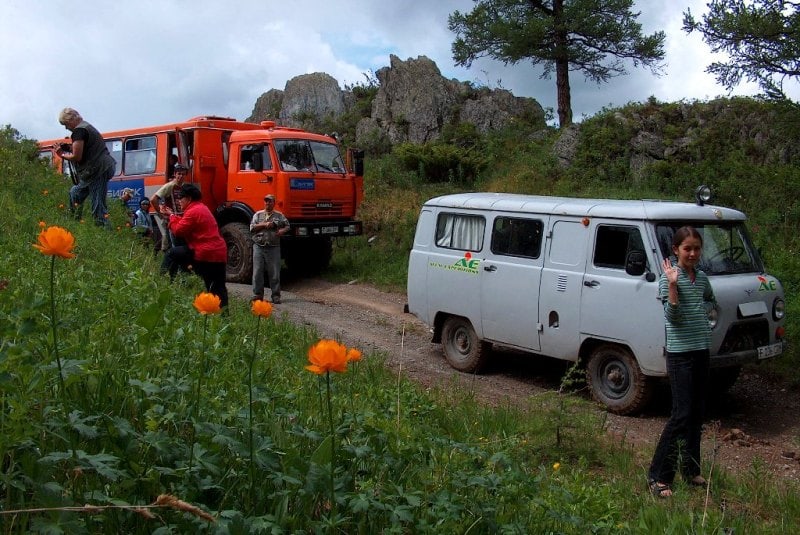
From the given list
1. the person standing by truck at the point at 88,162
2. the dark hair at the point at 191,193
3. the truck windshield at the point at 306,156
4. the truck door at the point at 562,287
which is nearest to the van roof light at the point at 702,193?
the truck door at the point at 562,287

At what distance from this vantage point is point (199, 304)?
264 centimetres

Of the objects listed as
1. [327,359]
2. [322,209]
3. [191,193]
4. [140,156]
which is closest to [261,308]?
[327,359]

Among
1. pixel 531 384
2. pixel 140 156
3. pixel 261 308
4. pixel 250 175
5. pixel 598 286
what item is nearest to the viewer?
pixel 261 308

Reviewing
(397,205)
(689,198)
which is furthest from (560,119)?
(689,198)

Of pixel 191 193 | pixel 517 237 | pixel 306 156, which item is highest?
pixel 306 156

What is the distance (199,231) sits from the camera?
7953mm

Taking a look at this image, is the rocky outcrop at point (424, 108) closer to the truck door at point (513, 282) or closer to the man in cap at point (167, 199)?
the man in cap at point (167, 199)

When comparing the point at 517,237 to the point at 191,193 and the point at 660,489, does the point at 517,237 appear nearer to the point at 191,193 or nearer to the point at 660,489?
the point at 191,193

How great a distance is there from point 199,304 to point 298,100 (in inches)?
1096

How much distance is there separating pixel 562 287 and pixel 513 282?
0.69 metres

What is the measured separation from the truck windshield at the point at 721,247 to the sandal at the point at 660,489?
289 cm

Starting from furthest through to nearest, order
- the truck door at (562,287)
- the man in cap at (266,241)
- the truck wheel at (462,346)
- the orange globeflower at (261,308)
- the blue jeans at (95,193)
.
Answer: the man in cap at (266,241) → the blue jeans at (95,193) → the truck wheel at (462,346) → the truck door at (562,287) → the orange globeflower at (261,308)

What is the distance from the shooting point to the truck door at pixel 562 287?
784 centimetres

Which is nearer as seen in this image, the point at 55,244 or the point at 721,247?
the point at 55,244
